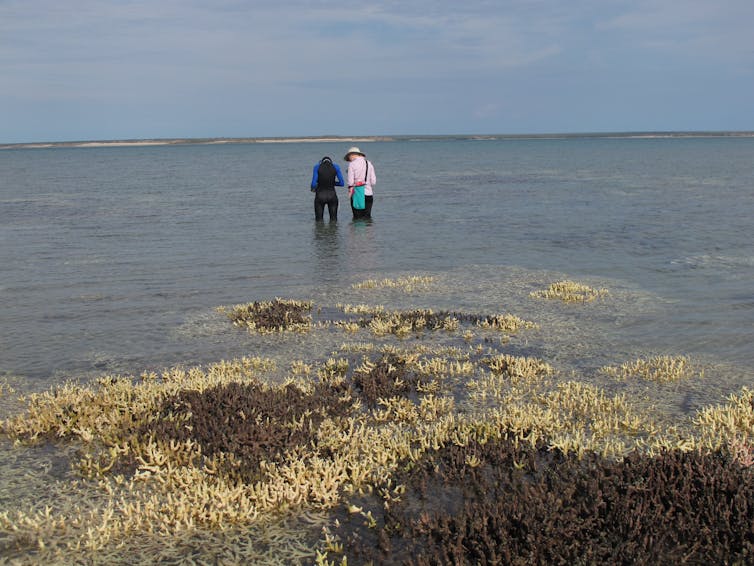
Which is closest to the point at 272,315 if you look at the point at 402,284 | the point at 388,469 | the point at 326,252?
the point at 402,284

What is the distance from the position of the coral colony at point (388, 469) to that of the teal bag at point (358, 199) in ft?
52.6

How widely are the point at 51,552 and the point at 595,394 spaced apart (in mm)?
5654

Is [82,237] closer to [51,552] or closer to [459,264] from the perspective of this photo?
Result: [459,264]

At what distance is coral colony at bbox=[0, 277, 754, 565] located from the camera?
4.68m

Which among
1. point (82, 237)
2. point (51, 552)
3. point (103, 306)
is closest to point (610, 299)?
point (103, 306)

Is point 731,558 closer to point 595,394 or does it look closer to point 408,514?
point 408,514

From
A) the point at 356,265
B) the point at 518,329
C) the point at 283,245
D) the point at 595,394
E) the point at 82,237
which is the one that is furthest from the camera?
the point at 82,237

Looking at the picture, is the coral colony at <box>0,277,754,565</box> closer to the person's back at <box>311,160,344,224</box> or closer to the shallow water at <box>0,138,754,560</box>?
the shallow water at <box>0,138,754,560</box>

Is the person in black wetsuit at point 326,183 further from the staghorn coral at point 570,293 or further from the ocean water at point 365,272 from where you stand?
the staghorn coral at point 570,293

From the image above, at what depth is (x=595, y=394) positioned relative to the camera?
24.6 feet

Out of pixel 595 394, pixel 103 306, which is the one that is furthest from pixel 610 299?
pixel 103 306

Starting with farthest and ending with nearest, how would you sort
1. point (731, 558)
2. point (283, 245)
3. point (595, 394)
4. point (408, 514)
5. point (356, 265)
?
point (283, 245)
point (356, 265)
point (595, 394)
point (408, 514)
point (731, 558)

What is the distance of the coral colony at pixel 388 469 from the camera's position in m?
4.68

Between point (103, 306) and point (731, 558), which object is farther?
point (103, 306)
